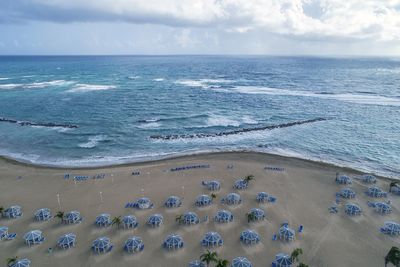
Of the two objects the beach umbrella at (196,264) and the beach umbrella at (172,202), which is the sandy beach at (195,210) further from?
the beach umbrella at (196,264)

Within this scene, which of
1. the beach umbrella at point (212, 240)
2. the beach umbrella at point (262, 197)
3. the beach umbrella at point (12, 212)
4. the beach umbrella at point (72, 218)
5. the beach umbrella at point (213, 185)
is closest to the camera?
the beach umbrella at point (212, 240)

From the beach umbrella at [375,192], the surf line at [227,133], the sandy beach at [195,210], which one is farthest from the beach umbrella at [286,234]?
the surf line at [227,133]

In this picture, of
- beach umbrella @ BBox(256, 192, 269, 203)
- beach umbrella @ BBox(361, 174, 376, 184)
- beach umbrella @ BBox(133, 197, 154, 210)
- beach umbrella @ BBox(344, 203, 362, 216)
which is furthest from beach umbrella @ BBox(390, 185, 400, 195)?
beach umbrella @ BBox(133, 197, 154, 210)

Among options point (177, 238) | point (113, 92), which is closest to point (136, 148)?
point (177, 238)

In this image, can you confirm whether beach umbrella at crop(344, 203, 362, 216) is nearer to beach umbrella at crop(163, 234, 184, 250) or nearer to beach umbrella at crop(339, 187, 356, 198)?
beach umbrella at crop(339, 187, 356, 198)

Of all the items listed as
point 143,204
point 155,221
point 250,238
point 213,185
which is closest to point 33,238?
point 143,204

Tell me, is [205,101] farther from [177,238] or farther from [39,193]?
[177,238]
